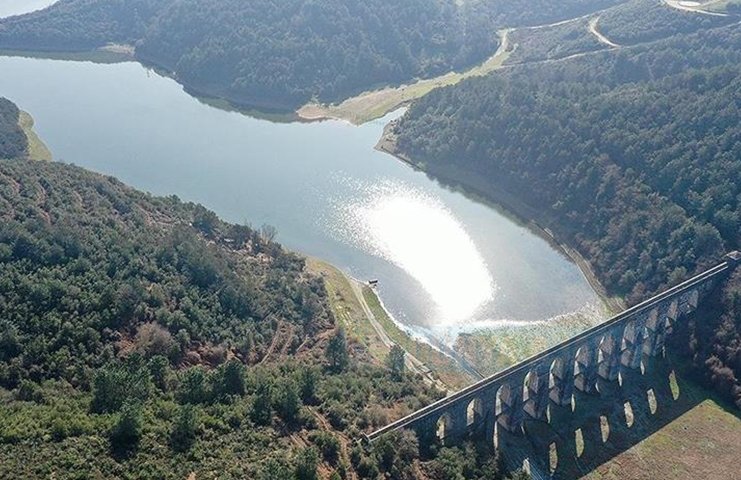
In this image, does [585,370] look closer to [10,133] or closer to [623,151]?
[623,151]

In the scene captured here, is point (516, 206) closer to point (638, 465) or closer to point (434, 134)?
point (434, 134)

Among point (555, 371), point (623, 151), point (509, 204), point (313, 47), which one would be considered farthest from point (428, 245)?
point (313, 47)

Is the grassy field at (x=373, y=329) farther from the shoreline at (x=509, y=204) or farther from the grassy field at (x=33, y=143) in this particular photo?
the grassy field at (x=33, y=143)

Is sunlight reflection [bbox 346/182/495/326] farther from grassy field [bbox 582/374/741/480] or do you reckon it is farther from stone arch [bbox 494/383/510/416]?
grassy field [bbox 582/374/741/480]

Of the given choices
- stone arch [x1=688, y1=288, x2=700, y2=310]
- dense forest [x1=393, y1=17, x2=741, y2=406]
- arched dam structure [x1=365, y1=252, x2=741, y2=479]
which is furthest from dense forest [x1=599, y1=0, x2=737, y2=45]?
arched dam structure [x1=365, y1=252, x2=741, y2=479]

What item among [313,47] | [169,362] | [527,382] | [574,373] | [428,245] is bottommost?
[574,373]

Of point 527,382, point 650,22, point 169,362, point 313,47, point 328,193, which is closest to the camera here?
point 169,362
